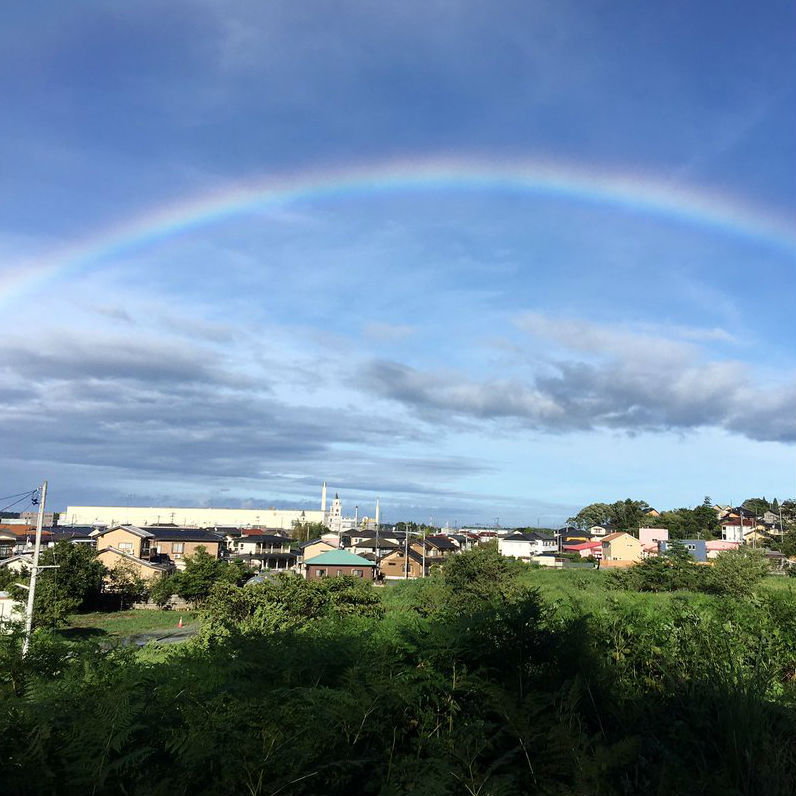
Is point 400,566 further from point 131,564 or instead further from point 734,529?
point 734,529

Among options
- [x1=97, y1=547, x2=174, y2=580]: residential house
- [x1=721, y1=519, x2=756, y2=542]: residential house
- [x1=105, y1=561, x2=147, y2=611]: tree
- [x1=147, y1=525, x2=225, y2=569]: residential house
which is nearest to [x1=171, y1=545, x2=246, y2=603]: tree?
[x1=105, y1=561, x2=147, y2=611]: tree

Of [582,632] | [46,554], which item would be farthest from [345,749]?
[46,554]

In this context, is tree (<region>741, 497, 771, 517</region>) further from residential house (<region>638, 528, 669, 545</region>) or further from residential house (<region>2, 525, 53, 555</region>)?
residential house (<region>2, 525, 53, 555</region>)

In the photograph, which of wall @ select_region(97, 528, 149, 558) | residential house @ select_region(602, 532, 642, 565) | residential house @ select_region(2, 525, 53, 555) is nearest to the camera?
wall @ select_region(97, 528, 149, 558)

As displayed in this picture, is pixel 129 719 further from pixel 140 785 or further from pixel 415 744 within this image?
pixel 415 744

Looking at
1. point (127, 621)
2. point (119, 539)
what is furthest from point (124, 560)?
point (119, 539)

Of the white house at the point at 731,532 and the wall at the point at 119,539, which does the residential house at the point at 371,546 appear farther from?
the white house at the point at 731,532
